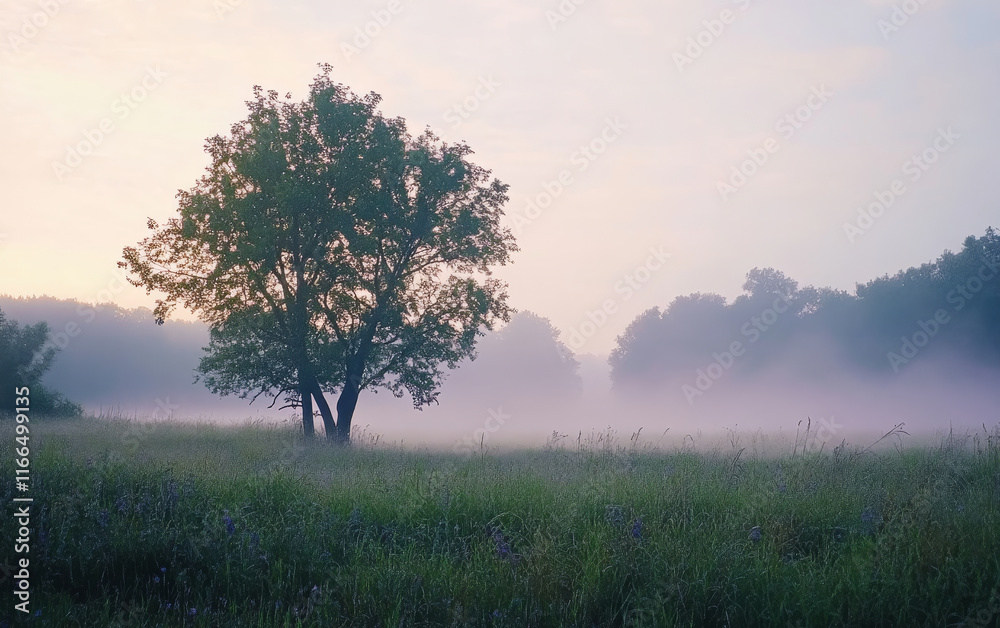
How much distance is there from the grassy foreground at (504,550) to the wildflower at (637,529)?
0.07 feet

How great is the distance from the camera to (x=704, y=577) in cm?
550

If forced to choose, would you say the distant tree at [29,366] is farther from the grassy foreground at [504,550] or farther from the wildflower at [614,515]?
the wildflower at [614,515]

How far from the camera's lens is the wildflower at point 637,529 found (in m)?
6.58

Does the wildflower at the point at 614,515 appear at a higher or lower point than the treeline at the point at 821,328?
lower

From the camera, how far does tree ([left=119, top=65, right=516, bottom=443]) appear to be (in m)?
21.2

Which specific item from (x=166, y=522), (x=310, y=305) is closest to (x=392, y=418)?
(x=310, y=305)

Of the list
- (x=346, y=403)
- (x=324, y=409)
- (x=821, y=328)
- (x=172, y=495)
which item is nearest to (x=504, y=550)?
(x=172, y=495)

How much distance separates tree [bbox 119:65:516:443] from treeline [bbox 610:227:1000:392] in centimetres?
3464

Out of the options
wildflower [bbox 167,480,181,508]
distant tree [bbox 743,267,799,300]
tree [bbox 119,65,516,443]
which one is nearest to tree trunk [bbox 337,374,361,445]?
tree [bbox 119,65,516,443]

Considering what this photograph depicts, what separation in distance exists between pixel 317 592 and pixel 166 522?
277cm

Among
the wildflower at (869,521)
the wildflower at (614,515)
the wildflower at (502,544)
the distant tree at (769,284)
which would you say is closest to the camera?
the wildflower at (502,544)

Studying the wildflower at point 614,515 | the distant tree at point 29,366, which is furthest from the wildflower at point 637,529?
the distant tree at point 29,366

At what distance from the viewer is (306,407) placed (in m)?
22.6

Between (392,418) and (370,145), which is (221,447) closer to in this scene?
(370,145)
